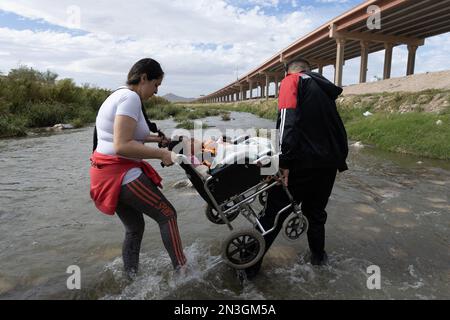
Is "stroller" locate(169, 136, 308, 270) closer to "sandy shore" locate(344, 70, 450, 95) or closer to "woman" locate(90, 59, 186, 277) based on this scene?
"woman" locate(90, 59, 186, 277)

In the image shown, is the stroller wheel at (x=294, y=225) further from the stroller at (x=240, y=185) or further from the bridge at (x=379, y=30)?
the bridge at (x=379, y=30)

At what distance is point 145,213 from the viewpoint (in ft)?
9.84

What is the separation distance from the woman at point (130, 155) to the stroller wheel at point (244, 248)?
1.72 feet

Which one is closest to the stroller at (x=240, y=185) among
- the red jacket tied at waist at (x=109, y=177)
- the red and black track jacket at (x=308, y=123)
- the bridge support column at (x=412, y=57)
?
the red and black track jacket at (x=308, y=123)

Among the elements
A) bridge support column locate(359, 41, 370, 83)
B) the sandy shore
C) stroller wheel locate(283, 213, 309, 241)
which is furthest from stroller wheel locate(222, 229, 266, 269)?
bridge support column locate(359, 41, 370, 83)

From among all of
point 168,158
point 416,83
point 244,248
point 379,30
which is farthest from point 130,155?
point 379,30

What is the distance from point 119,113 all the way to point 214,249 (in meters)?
2.28

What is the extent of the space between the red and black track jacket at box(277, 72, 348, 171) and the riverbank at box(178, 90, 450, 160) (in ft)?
25.4

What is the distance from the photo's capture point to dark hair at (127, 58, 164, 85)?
2792mm

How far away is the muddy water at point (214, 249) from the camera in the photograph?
10.8 ft

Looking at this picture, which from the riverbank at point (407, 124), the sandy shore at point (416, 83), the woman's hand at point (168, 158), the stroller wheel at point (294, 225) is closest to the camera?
the woman's hand at point (168, 158)

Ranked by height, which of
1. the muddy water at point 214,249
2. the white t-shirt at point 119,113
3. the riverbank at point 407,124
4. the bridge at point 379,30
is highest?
the bridge at point 379,30

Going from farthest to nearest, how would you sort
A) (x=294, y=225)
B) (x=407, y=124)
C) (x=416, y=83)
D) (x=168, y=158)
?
(x=416, y=83) → (x=407, y=124) → (x=294, y=225) → (x=168, y=158)

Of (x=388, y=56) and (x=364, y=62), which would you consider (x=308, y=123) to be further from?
(x=388, y=56)
